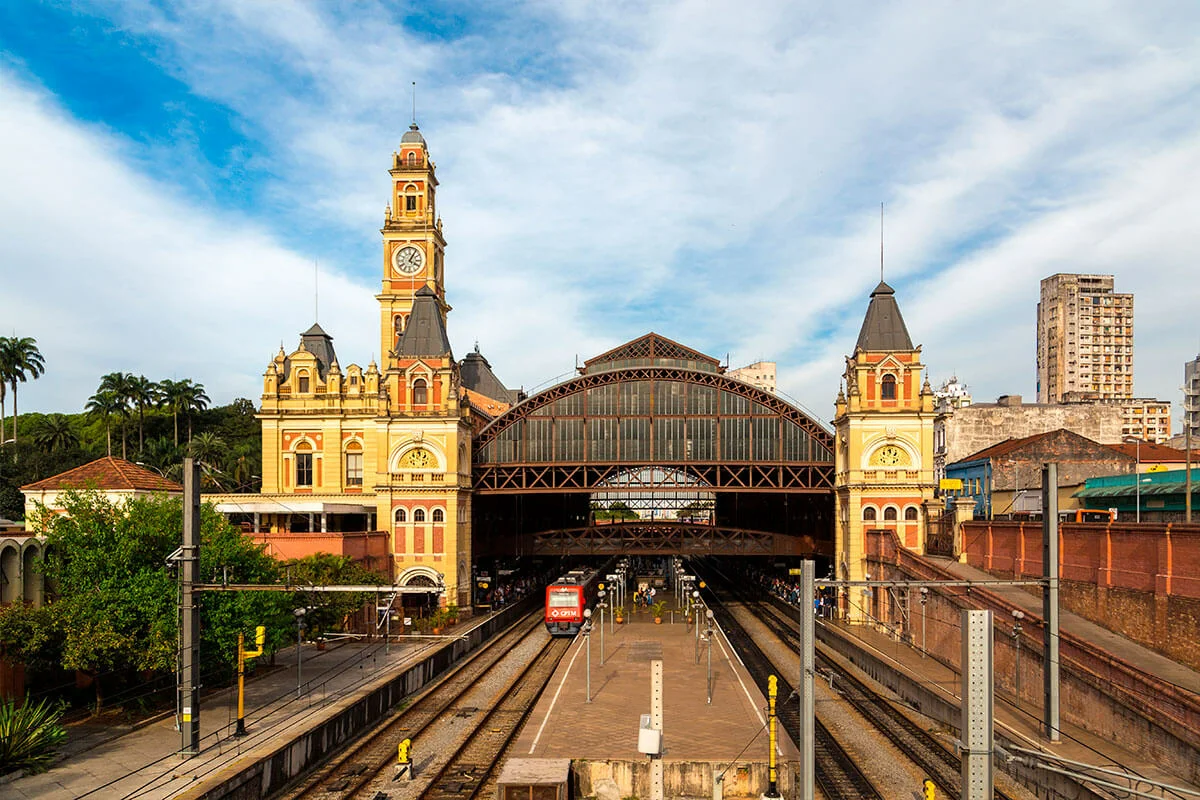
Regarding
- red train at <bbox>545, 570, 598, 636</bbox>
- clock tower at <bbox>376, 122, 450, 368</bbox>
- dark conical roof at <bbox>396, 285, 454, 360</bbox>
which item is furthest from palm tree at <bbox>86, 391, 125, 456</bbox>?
red train at <bbox>545, 570, 598, 636</bbox>

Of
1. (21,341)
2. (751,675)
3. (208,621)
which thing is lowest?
(751,675)

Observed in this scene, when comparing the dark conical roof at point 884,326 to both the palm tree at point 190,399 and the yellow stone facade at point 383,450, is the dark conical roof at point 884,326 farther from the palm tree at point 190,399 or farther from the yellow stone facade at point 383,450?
the palm tree at point 190,399

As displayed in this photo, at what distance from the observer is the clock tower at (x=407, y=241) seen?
8306 cm

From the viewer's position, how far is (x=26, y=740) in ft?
81.0

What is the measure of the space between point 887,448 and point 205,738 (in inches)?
1730

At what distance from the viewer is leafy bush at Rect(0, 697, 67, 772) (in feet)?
79.6

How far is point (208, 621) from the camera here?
1224 inches

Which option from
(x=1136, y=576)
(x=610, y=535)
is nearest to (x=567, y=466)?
(x=610, y=535)

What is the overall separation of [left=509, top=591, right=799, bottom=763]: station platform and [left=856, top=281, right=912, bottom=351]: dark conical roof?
2256cm

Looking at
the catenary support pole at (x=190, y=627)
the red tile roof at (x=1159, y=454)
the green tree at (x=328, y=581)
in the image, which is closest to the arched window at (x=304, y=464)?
the green tree at (x=328, y=581)

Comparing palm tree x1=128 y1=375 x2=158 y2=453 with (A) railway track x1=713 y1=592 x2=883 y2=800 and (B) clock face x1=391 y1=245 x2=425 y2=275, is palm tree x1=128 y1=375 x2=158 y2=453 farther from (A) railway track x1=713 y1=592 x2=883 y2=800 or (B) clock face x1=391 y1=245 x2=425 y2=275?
(A) railway track x1=713 y1=592 x2=883 y2=800

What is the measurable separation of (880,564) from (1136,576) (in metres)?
24.2

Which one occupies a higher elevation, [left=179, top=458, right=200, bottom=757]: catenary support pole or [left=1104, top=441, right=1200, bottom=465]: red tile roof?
[left=1104, top=441, right=1200, bottom=465]: red tile roof

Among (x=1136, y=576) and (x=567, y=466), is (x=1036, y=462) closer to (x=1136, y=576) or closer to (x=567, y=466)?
(x=567, y=466)
